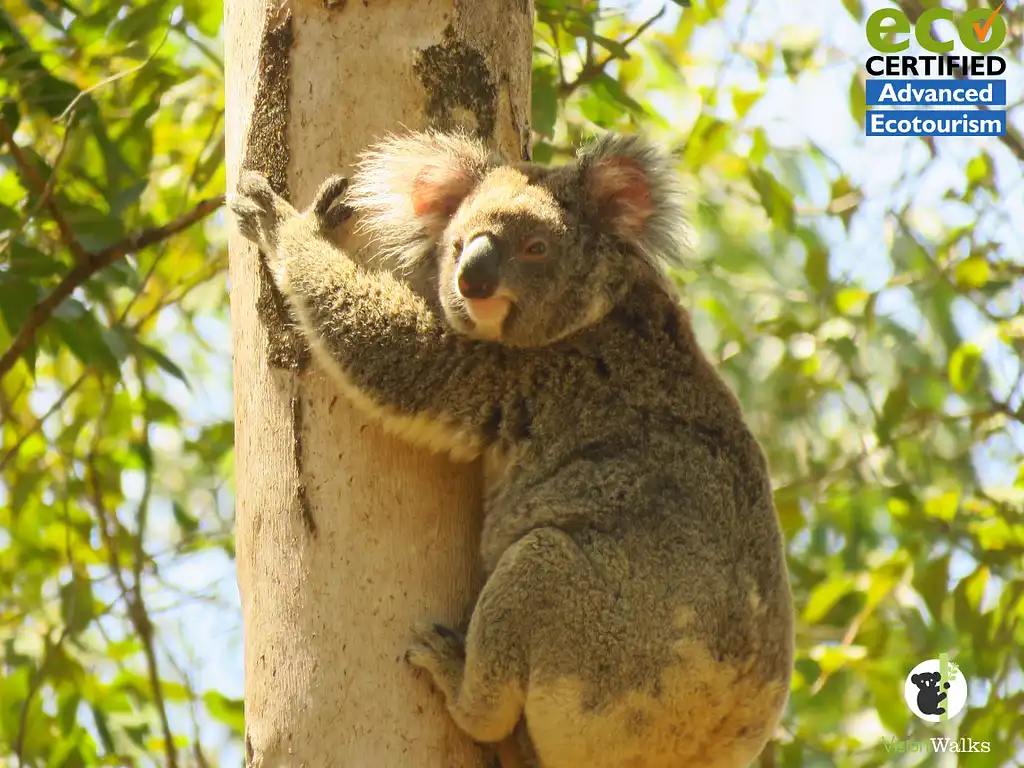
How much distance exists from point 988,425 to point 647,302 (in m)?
3.57

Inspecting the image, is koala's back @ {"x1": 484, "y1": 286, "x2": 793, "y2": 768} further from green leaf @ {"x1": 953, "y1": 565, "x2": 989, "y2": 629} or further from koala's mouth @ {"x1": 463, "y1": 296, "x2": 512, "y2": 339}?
green leaf @ {"x1": 953, "y1": 565, "x2": 989, "y2": 629}

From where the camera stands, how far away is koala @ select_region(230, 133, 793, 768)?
2.82 metres

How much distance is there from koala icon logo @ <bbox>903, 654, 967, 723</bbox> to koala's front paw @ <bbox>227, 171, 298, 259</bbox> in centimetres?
374

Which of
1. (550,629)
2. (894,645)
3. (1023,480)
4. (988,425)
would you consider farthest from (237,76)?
(894,645)

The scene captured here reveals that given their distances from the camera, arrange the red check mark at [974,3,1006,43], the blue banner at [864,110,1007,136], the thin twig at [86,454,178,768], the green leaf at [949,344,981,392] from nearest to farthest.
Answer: the thin twig at [86,454,178,768] < the green leaf at [949,344,981,392] < the red check mark at [974,3,1006,43] < the blue banner at [864,110,1007,136]

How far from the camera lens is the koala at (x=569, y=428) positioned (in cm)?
282

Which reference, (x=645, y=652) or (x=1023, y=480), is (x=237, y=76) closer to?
(x=645, y=652)

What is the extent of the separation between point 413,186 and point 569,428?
2.66 ft

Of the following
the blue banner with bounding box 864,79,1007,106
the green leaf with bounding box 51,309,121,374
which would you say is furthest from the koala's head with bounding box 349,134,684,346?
the blue banner with bounding box 864,79,1007,106

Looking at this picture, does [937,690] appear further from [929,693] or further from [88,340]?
[88,340]

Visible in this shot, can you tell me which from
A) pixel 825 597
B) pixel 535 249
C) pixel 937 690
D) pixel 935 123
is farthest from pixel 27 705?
pixel 935 123

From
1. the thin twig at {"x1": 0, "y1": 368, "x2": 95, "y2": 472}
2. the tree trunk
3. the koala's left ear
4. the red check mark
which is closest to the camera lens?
the tree trunk

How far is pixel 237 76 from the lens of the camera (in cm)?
315

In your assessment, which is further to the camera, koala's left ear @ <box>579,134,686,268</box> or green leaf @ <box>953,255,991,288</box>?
green leaf @ <box>953,255,991,288</box>
